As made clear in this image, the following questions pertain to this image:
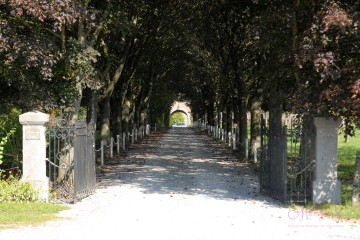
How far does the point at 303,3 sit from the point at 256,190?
560 cm

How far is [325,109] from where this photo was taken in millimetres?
12422

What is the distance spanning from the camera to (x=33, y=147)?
43.7ft

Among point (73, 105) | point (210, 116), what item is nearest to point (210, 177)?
point (73, 105)

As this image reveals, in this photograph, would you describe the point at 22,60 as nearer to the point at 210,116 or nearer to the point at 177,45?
the point at 177,45

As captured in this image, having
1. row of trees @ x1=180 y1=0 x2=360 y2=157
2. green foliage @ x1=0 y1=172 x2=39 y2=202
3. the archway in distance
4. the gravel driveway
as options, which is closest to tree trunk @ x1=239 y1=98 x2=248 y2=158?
the gravel driveway

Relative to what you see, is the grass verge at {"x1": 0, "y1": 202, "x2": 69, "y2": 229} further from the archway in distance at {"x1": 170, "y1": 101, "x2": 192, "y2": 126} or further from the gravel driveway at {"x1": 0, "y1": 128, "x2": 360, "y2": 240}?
the archway in distance at {"x1": 170, "y1": 101, "x2": 192, "y2": 126}

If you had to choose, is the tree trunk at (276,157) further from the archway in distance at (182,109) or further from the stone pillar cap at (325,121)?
the archway in distance at (182,109)

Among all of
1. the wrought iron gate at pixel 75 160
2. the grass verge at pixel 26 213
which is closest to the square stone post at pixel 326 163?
the wrought iron gate at pixel 75 160

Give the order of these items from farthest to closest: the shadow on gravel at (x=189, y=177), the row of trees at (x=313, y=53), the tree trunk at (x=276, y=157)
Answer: the shadow on gravel at (x=189, y=177), the tree trunk at (x=276, y=157), the row of trees at (x=313, y=53)

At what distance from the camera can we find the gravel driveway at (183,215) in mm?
9727

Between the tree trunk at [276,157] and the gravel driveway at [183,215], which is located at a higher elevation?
the tree trunk at [276,157]

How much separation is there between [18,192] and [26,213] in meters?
1.58

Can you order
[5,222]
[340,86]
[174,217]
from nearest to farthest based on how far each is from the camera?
1. [5,222]
2. [174,217]
3. [340,86]

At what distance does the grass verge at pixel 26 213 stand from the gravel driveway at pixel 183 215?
0.32 m
